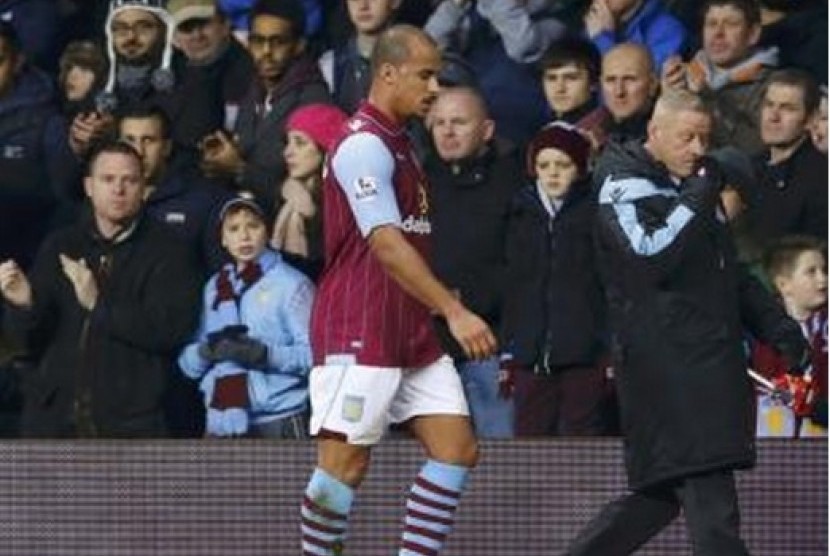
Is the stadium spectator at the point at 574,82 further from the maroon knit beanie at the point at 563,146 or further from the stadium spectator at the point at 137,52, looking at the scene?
the stadium spectator at the point at 137,52

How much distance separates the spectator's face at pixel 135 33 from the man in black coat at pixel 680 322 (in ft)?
7.86

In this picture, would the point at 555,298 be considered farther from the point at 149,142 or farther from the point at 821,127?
the point at 149,142

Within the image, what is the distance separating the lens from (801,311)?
36.8ft

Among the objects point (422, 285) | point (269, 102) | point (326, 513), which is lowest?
point (326, 513)

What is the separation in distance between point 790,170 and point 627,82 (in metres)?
0.66

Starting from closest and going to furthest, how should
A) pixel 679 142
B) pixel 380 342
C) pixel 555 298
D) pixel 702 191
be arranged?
pixel 380 342, pixel 702 191, pixel 679 142, pixel 555 298

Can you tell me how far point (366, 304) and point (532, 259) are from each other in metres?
2.05

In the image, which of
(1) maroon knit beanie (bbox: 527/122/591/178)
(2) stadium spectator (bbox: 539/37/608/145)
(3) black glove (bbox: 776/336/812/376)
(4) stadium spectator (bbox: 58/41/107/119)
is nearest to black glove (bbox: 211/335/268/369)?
(4) stadium spectator (bbox: 58/41/107/119)

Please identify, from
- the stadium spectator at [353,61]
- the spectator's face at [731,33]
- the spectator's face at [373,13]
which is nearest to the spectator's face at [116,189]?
the stadium spectator at [353,61]

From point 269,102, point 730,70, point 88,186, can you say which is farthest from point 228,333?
point 730,70

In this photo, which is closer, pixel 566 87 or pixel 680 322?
pixel 680 322

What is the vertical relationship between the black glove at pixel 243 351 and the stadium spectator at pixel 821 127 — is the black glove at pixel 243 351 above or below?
below

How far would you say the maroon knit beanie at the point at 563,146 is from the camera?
11219 mm

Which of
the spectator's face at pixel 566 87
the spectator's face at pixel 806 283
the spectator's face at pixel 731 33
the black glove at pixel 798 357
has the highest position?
the spectator's face at pixel 731 33
